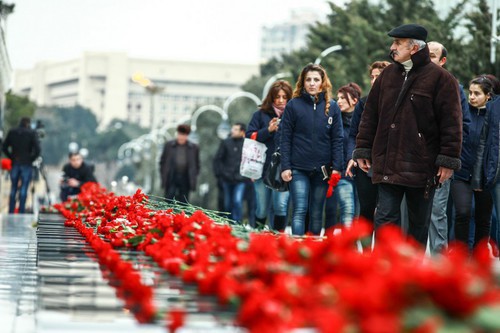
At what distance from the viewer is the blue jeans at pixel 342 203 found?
12.1m

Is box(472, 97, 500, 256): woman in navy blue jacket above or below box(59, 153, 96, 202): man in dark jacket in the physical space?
above

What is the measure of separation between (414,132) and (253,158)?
548 centimetres

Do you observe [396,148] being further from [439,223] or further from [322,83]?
[322,83]

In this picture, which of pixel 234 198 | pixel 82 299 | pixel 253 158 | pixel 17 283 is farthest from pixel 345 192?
pixel 82 299

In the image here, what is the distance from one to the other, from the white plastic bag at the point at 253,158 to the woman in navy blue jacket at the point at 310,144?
2012 mm

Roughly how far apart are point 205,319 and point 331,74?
124 feet

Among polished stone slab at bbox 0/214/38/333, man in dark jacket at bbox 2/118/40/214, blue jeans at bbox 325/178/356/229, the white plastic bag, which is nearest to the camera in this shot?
polished stone slab at bbox 0/214/38/333

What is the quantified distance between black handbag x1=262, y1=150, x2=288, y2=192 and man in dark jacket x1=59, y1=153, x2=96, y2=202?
1068 centimetres

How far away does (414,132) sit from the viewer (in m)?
8.28

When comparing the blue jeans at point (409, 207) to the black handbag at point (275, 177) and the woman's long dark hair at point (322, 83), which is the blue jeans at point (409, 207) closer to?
the woman's long dark hair at point (322, 83)

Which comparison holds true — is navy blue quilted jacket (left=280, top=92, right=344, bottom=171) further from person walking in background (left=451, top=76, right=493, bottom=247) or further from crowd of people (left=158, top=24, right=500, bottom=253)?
person walking in background (left=451, top=76, right=493, bottom=247)

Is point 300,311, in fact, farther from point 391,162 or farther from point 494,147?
point 494,147

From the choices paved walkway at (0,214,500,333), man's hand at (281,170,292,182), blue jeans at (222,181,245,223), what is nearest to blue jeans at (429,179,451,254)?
man's hand at (281,170,292,182)

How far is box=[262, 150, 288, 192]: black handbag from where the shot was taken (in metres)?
12.3
